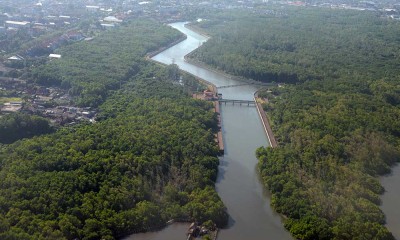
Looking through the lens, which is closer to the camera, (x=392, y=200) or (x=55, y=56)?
(x=392, y=200)

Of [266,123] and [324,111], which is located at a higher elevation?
[324,111]

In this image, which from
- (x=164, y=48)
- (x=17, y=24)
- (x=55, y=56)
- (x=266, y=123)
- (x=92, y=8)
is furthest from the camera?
(x=92, y=8)

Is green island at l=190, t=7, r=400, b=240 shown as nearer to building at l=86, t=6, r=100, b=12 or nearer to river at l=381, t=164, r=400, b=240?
river at l=381, t=164, r=400, b=240

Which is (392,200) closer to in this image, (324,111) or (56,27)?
(324,111)

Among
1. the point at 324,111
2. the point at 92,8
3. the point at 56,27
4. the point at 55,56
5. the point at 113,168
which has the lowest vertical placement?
the point at 92,8

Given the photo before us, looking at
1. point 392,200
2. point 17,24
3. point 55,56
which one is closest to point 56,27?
point 17,24

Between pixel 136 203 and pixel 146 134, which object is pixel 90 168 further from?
pixel 146 134

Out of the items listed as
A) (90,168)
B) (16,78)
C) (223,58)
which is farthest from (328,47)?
(90,168)
